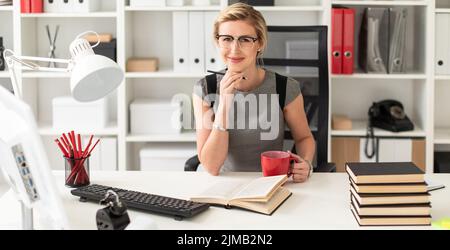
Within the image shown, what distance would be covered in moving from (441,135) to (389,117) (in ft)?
1.05

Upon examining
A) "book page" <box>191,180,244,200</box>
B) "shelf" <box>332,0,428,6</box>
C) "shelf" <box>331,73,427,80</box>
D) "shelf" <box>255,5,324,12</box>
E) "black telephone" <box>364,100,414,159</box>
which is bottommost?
"book page" <box>191,180,244,200</box>

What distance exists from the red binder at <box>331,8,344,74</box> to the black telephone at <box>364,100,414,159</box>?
14.2 inches

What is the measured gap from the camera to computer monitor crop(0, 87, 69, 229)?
1.42 metres

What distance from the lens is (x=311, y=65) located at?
2934 mm

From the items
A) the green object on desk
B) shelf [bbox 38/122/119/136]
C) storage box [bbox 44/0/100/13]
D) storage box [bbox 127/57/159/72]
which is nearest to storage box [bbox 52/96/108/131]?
shelf [bbox 38/122/119/136]

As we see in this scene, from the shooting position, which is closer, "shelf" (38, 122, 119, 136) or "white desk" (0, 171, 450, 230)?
"white desk" (0, 171, 450, 230)

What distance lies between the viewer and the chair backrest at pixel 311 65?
2.90 m

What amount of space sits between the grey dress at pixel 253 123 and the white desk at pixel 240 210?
0.25 m

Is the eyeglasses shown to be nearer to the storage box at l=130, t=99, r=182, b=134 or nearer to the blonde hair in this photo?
the blonde hair

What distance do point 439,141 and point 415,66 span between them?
0.48 metres

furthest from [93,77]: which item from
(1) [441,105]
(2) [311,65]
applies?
(1) [441,105]
